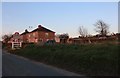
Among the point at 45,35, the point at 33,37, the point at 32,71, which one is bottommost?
the point at 32,71

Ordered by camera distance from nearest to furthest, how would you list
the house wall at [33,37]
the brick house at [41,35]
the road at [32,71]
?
1. the road at [32,71]
2. the brick house at [41,35]
3. the house wall at [33,37]

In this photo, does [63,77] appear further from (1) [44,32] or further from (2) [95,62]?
(1) [44,32]

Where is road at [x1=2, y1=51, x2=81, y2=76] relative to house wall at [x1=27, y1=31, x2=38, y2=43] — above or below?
below

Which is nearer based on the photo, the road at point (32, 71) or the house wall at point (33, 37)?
the road at point (32, 71)

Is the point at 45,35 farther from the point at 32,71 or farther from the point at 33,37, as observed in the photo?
the point at 32,71

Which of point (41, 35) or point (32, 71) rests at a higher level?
point (41, 35)

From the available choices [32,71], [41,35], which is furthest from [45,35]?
[32,71]

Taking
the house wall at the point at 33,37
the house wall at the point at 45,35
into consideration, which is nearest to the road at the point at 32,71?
the house wall at the point at 33,37

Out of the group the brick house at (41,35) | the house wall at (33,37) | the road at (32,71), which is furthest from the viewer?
the house wall at (33,37)

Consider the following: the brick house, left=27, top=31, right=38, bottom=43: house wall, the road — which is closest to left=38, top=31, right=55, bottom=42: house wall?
the brick house

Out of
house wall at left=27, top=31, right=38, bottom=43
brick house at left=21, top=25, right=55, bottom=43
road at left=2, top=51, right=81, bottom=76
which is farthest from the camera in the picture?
house wall at left=27, top=31, right=38, bottom=43

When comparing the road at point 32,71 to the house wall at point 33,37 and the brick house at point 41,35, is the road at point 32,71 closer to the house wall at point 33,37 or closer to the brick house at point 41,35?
the brick house at point 41,35

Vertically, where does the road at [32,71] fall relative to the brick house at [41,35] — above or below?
below

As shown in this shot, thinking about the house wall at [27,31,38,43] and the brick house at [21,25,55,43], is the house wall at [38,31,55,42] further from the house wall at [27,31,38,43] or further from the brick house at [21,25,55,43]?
the house wall at [27,31,38,43]
